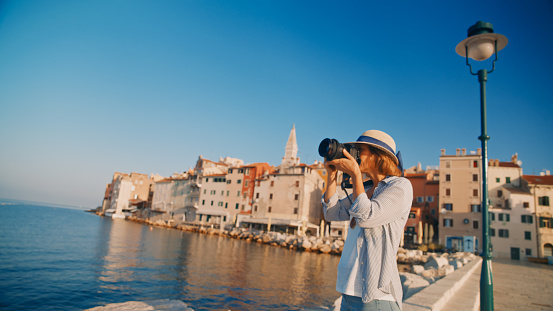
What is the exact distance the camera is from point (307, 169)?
153 feet

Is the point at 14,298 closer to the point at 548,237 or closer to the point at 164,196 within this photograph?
the point at 548,237

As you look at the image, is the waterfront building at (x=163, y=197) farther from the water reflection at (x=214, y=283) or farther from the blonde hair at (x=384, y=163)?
the blonde hair at (x=384, y=163)

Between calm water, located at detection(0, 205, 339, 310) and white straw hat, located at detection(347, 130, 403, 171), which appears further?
calm water, located at detection(0, 205, 339, 310)

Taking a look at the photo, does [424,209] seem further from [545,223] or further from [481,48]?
[481,48]

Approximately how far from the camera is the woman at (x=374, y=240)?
1842mm

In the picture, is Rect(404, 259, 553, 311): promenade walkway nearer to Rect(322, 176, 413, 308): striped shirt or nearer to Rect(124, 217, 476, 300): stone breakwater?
Rect(124, 217, 476, 300): stone breakwater

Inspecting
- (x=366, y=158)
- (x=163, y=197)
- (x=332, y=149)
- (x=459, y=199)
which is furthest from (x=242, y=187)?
(x=332, y=149)

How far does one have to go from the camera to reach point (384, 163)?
85.1 inches

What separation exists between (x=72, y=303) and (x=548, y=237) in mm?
42435

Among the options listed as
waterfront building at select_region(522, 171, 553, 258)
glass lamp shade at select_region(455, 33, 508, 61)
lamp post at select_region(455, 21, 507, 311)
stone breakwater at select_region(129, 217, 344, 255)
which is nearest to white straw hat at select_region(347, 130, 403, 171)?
lamp post at select_region(455, 21, 507, 311)

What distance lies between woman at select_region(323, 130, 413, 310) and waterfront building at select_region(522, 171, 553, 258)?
42638 millimetres

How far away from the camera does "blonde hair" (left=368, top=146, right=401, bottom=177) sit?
215 cm

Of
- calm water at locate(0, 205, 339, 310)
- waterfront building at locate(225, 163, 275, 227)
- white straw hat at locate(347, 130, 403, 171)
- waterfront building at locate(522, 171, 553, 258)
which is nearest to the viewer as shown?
white straw hat at locate(347, 130, 403, 171)

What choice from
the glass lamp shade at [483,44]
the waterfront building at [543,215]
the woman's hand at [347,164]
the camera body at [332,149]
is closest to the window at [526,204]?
the waterfront building at [543,215]
